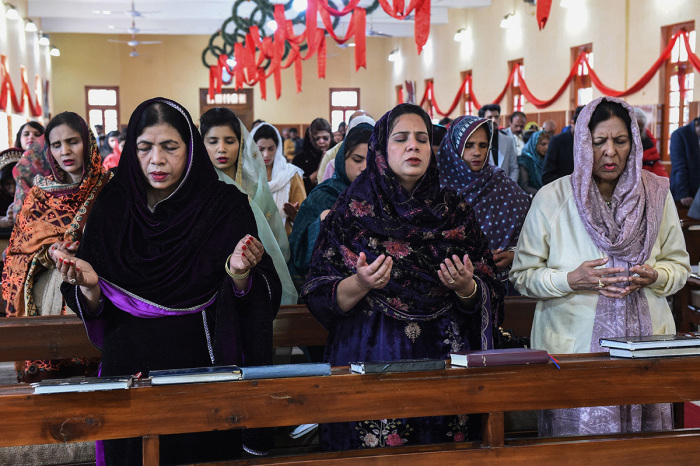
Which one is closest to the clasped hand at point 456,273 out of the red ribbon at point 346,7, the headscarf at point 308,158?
the headscarf at point 308,158

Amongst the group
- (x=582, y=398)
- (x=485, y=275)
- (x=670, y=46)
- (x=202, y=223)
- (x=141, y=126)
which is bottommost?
(x=582, y=398)

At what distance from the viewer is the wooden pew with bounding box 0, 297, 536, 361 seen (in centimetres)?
268

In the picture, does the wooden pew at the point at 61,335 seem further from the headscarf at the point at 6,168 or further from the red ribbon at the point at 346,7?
the red ribbon at the point at 346,7

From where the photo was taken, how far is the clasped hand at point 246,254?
1.97 meters

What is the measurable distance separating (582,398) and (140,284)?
1.13 metres

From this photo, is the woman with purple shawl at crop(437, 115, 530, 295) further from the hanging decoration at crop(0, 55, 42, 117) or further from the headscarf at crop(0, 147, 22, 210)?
the hanging decoration at crop(0, 55, 42, 117)

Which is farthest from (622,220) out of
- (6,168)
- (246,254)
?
(6,168)

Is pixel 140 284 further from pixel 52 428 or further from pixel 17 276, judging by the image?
pixel 17 276

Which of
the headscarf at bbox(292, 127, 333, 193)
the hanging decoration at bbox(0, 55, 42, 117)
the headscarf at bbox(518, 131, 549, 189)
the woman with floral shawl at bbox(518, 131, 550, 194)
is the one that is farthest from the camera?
the hanging decoration at bbox(0, 55, 42, 117)

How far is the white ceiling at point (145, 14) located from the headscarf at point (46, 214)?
1541 centimetres

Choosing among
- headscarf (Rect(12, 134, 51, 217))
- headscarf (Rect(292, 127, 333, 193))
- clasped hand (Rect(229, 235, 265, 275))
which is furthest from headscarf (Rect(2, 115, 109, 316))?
headscarf (Rect(292, 127, 333, 193))

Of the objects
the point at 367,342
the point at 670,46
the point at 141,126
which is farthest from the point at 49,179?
the point at 670,46

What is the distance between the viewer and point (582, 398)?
75.5 inches

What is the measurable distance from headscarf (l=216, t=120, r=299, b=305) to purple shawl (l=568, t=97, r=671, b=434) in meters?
1.19
